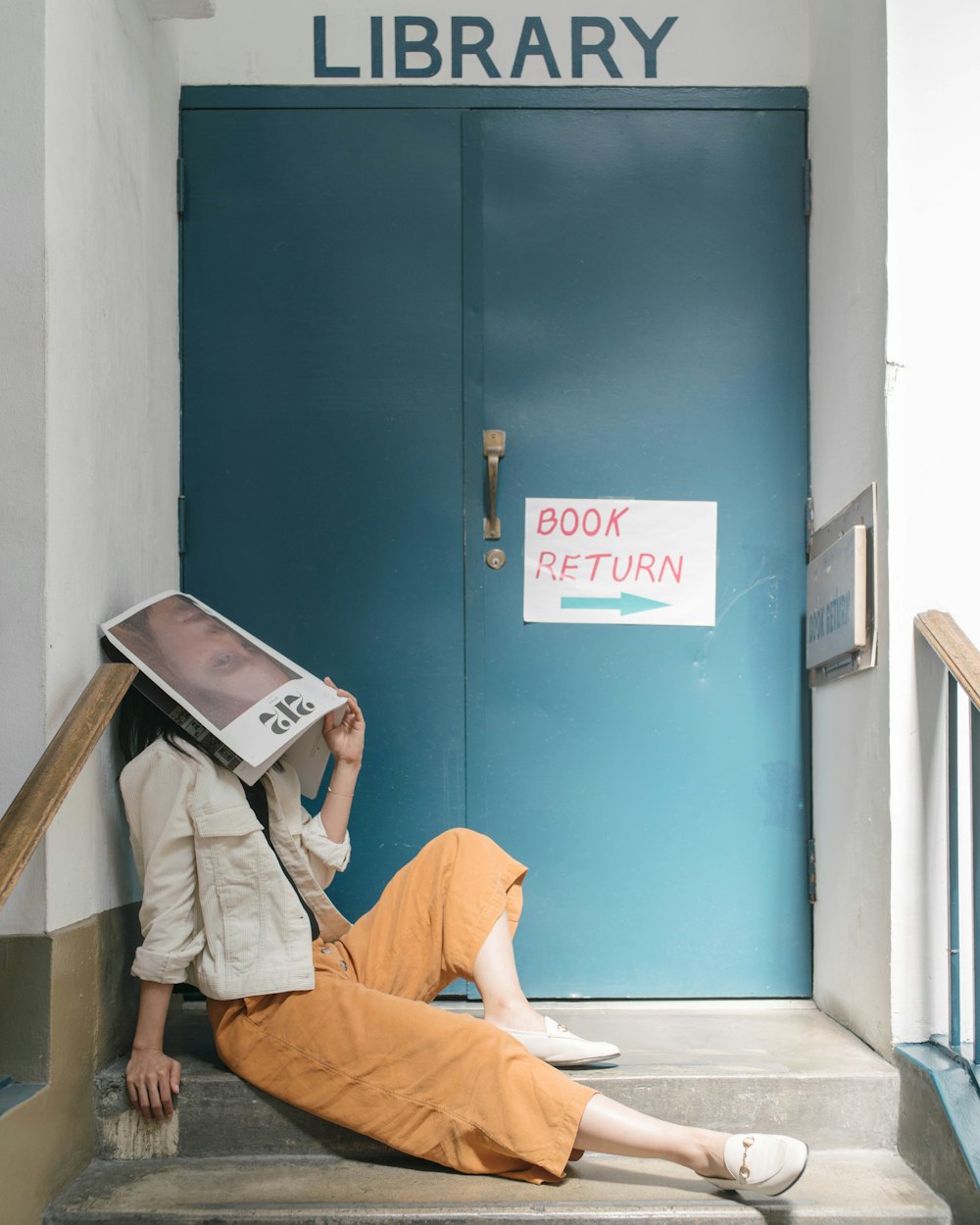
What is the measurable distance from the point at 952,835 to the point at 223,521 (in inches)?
68.1

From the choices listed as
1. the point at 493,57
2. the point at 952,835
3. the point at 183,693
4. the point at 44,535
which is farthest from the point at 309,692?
the point at 493,57

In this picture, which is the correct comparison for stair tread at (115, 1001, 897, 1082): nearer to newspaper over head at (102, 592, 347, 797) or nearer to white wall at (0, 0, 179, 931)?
white wall at (0, 0, 179, 931)

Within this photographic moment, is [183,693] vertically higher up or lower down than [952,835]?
higher up

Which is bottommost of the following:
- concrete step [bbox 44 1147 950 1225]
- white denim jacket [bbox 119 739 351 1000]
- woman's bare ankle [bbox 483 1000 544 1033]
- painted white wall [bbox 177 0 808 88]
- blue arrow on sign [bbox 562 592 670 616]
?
concrete step [bbox 44 1147 950 1225]

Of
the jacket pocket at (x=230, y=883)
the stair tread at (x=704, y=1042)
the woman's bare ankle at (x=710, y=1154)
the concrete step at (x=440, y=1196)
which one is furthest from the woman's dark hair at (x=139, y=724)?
the woman's bare ankle at (x=710, y=1154)

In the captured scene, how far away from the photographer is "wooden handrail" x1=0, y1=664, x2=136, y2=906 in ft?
5.83

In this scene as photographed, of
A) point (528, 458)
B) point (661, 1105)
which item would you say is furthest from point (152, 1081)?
point (528, 458)

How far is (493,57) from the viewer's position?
117 inches

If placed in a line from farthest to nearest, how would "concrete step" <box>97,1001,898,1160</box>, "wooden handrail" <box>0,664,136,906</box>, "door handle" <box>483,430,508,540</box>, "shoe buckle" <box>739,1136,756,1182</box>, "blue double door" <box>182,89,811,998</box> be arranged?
"blue double door" <box>182,89,811,998</box>
"door handle" <box>483,430,508,540</box>
"concrete step" <box>97,1001,898,1160</box>
"shoe buckle" <box>739,1136,756,1182</box>
"wooden handrail" <box>0,664,136,906</box>

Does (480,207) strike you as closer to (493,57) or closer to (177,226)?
(493,57)

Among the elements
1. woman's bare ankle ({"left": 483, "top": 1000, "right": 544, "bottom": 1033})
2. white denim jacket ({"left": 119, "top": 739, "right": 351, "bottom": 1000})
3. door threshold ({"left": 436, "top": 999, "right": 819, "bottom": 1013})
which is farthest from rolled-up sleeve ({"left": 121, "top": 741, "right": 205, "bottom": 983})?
door threshold ({"left": 436, "top": 999, "right": 819, "bottom": 1013})

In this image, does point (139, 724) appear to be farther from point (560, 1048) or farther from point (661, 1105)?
point (661, 1105)

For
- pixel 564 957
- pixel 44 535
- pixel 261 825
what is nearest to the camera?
pixel 44 535

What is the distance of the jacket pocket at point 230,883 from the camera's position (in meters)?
2.14
